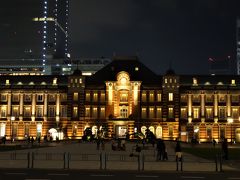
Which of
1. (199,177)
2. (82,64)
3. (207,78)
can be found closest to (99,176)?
(199,177)

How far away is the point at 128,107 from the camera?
300ft

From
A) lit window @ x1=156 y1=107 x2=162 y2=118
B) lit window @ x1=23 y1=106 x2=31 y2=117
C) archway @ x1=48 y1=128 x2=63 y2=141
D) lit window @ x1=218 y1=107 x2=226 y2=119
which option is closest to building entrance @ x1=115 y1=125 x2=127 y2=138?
lit window @ x1=156 y1=107 x2=162 y2=118

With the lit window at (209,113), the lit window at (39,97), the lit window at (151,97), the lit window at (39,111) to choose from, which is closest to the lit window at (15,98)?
the lit window at (39,97)

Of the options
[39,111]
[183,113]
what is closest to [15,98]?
[39,111]

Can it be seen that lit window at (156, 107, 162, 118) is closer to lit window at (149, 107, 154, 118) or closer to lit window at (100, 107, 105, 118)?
lit window at (149, 107, 154, 118)

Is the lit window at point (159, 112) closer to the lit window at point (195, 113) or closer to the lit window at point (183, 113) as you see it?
the lit window at point (183, 113)

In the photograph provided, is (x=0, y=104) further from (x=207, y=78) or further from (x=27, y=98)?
(x=207, y=78)

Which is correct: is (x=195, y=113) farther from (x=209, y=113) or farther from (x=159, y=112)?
(x=159, y=112)

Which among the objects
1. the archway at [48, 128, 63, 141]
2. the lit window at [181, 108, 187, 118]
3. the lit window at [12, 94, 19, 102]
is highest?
the lit window at [12, 94, 19, 102]

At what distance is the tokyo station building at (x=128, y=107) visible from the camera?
296 feet

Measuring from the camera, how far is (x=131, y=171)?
26.3m

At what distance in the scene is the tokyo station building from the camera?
296ft

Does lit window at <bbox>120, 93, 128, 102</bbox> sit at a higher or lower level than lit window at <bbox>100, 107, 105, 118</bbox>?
higher

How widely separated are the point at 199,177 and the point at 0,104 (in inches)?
3040
